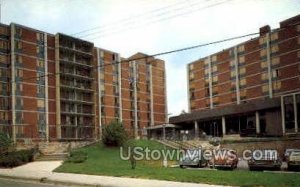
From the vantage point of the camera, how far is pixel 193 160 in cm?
3447

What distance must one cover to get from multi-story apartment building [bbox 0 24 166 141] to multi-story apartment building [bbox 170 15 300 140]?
590 inches

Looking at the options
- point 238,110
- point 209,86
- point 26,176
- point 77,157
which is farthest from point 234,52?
point 26,176

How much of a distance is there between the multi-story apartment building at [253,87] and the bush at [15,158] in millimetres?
43465

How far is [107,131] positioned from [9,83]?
104 feet

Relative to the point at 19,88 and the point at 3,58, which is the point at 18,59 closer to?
the point at 3,58

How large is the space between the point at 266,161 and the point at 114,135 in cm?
2785

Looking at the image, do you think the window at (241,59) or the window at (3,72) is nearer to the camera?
the window at (3,72)

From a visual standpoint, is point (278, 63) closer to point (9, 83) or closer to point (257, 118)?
point (257, 118)

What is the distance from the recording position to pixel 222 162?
32.2m

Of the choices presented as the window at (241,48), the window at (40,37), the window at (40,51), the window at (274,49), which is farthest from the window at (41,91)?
the window at (274,49)

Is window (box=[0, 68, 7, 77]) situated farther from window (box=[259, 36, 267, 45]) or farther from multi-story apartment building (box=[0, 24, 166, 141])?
window (box=[259, 36, 267, 45])

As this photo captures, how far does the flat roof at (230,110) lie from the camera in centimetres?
7750

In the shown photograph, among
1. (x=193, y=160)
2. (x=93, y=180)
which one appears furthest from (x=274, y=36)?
(x=93, y=180)

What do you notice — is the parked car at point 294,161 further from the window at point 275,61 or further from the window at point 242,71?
the window at point 242,71
